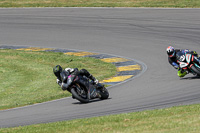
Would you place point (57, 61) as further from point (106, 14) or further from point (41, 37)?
point (106, 14)

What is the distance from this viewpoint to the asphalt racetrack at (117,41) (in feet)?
42.2

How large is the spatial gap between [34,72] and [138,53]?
527 centimetres

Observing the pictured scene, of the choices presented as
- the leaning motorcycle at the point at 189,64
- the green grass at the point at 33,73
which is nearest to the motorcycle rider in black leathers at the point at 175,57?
the leaning motorcycle at the point at 189,64

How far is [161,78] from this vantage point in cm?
1675

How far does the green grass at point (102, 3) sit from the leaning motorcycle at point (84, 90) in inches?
717

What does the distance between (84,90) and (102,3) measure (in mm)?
19765

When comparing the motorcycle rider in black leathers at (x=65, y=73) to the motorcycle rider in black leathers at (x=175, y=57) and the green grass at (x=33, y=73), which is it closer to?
the green grass at (x=33, y=73)

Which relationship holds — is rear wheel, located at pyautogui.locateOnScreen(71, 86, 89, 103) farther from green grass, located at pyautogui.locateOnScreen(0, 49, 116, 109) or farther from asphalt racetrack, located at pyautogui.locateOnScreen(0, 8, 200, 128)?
green grass, located at pyautogui.locateOnScreen(0, 49, 116, 109)

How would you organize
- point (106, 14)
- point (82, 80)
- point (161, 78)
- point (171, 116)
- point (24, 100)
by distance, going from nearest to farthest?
point (171, 116) < point (82, 80) < point (24, 100) < point (161, 78) < point (106, 14)

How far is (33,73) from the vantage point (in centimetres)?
2023

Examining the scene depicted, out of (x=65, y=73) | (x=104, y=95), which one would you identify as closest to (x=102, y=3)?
(x=104, y=95)

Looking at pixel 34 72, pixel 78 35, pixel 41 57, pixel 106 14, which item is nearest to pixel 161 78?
pixel 34 72

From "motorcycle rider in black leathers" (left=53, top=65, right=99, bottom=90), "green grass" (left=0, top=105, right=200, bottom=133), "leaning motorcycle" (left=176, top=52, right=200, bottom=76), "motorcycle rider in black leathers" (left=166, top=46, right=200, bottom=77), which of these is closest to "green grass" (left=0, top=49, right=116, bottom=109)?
"motorcycle rider in black leathers" (left=53, top=65, right=99, bottom=90)

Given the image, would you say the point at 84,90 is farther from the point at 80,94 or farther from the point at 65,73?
the point at 65,73
